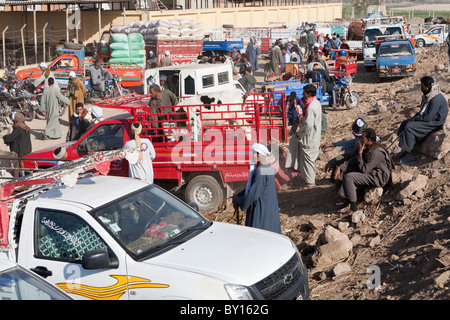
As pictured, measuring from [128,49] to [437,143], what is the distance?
18.7 meters

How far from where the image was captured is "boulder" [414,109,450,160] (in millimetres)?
9055

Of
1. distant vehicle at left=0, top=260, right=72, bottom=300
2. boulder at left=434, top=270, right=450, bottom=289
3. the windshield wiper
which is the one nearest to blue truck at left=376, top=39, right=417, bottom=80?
boulder at left=434, top=270, right=450, bottom=289

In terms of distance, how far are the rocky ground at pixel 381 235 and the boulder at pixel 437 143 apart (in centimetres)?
7

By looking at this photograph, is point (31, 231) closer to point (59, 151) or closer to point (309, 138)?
point (59, 151)

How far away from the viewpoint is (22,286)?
14.2ft

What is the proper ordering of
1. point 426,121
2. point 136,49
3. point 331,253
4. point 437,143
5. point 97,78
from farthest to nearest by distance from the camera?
point 136,49, point 97,78, point 426,121, point 437,143, point 331,253

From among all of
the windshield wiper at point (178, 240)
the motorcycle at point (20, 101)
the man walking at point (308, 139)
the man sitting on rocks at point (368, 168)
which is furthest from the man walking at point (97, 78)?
the windshield wiper at point (178, 240)

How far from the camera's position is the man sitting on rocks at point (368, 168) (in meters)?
8.23

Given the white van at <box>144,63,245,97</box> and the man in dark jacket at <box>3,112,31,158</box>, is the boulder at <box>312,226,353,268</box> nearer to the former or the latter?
the man in dark jacket at <box>3,112,31,158</box>

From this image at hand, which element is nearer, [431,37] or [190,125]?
[190,125]

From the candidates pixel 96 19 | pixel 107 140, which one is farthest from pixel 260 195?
pixel 96 19

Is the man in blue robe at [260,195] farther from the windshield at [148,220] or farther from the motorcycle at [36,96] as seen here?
the motorcycle at [36,96]

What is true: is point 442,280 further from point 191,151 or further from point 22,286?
point 191,151

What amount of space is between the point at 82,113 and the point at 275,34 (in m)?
30.0
